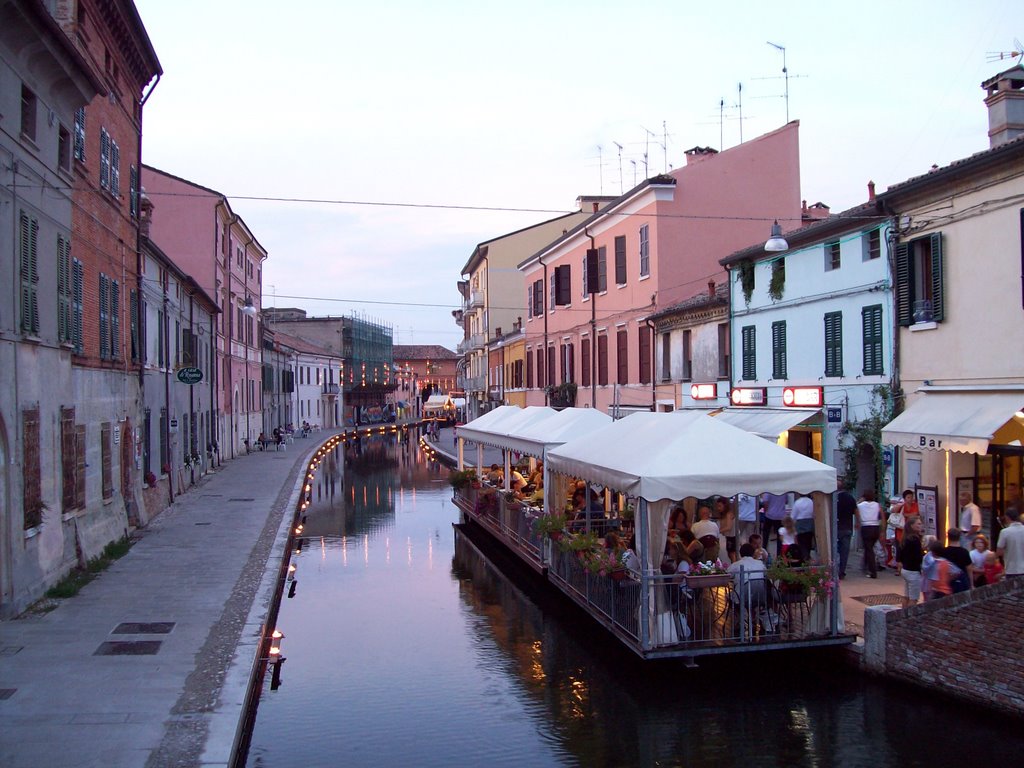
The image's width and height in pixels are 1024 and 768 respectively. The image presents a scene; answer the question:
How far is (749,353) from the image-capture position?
918 inches

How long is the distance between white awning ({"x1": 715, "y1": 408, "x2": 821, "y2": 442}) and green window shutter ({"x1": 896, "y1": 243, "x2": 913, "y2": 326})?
3359 millimetres

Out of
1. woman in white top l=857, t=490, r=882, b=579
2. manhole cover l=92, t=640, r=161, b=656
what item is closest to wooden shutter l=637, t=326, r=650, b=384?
woman in white top l=857, t=490, r=882, b=579

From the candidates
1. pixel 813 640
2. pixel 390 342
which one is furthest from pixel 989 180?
pixel 390 342

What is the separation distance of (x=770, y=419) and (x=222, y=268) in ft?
100

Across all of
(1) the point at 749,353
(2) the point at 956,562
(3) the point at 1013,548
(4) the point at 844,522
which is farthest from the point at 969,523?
(1) the point at 749,353

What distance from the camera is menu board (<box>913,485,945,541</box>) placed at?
1581 centimetres

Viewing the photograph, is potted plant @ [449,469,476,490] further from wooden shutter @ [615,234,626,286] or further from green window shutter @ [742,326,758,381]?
wooden shutter @ [615,234,626,286]

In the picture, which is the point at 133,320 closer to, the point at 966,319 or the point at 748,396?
the point at 748,396

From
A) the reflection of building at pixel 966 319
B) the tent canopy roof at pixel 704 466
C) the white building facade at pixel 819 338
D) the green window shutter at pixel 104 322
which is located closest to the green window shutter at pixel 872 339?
the white building facade at pixel 819 338

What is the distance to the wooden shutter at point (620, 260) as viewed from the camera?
32.2 meters

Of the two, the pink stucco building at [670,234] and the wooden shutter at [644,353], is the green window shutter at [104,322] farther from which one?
the wooden shutter at [644,353]

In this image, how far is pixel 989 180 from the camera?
14.8 meters

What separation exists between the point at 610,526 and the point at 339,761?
9.38 meters

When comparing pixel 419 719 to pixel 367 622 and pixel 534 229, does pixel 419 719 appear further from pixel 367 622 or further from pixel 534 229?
pixel 534 229
